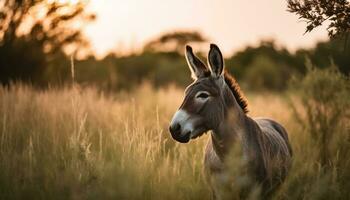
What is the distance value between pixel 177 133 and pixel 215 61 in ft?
3.31

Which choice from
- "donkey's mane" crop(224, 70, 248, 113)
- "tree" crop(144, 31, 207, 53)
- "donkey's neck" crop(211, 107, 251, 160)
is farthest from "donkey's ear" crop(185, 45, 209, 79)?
"tree" crop(144, 31, 207, 53)

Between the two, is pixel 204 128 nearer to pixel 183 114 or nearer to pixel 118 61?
pixel 183 114

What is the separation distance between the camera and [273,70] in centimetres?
3656

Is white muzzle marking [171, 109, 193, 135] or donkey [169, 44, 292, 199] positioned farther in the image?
donkey [169, 44, 292, 199]

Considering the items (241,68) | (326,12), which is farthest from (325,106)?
(241,68)

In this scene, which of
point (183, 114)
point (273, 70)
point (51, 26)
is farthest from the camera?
point (273, 70)

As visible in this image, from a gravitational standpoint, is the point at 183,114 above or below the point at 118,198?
above

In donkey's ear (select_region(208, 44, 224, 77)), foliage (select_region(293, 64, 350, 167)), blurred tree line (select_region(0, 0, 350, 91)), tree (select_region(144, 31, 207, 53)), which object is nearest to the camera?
donkey's ear (select_region(208, 44, 224, 77))

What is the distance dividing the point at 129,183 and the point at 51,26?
9292 millimetres

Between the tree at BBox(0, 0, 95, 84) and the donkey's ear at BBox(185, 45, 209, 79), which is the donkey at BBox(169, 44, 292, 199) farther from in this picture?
the tree at BBox(0, 0, 95, 84)

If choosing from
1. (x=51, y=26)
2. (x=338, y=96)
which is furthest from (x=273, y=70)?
(x=338, y=96)

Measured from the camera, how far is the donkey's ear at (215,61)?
6258 millimetres

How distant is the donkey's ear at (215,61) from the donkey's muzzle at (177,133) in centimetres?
88

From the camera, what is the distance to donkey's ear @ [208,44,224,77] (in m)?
6.26
